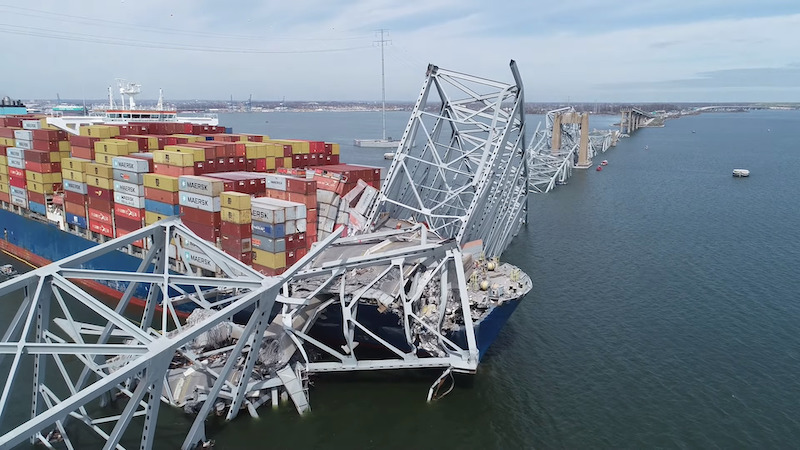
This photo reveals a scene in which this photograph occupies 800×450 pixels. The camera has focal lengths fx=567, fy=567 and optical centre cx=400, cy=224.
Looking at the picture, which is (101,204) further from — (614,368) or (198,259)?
(614,368)

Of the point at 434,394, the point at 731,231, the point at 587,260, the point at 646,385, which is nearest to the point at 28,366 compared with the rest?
the point at 434,394

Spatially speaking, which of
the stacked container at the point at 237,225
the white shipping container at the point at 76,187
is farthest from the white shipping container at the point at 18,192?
the stacked container at the point at 237,225

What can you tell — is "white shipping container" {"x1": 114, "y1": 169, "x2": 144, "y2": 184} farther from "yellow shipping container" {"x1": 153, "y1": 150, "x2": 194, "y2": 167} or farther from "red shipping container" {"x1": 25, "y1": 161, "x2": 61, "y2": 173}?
"red shipping container" {"x1": 25, "y1": 161, "x2": 61, "y2": 173}

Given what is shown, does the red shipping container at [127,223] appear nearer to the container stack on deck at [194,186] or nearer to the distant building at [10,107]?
the container stack on deck at [194,186]

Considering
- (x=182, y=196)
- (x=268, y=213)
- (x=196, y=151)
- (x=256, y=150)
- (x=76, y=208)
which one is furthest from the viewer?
(x=76, y=208)

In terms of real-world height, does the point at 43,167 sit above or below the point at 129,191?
above

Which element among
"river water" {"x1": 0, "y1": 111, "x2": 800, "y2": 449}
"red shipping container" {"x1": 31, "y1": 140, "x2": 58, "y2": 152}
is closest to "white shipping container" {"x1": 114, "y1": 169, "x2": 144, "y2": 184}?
"red shipping container" {"x1": 31, "y1": 140, "x2": 58, "y2": 152}

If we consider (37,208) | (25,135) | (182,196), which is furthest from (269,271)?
(25,135)
